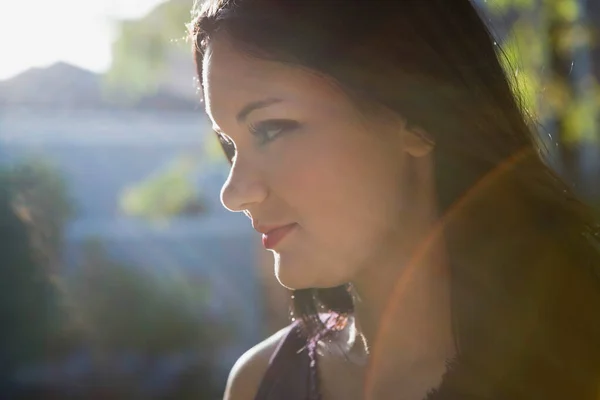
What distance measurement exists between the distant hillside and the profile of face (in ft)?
13.7

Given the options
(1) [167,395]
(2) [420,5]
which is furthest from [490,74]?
(1) [167,395]

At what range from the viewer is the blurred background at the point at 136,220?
300 cm

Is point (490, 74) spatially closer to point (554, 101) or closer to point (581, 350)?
point (581, 350)

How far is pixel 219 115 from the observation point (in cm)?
101

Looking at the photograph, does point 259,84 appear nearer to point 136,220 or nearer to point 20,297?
point 20,297

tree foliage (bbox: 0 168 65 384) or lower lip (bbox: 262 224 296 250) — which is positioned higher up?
tree foliage (bbox: 0 168 65 384)

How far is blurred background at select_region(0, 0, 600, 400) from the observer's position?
3000 millimetres

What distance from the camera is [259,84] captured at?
3.19ft

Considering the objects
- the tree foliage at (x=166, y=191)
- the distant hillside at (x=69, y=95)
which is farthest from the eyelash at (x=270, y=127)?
the distant hillside at (x=69, y=95)

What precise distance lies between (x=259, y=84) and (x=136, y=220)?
4541mm

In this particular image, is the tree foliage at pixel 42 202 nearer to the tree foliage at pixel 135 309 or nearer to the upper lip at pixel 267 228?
the tree foliage at pixel 135 309

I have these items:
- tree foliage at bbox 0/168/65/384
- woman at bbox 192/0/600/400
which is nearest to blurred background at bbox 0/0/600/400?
tree foliage at bbox 0/168/65/384

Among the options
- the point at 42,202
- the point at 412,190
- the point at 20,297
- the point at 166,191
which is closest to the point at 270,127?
the point at 412,190

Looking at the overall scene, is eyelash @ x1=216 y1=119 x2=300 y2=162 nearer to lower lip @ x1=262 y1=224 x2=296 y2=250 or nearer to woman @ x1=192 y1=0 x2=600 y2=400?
woman @ x1=192 y1=0 x2=600 y2=400
